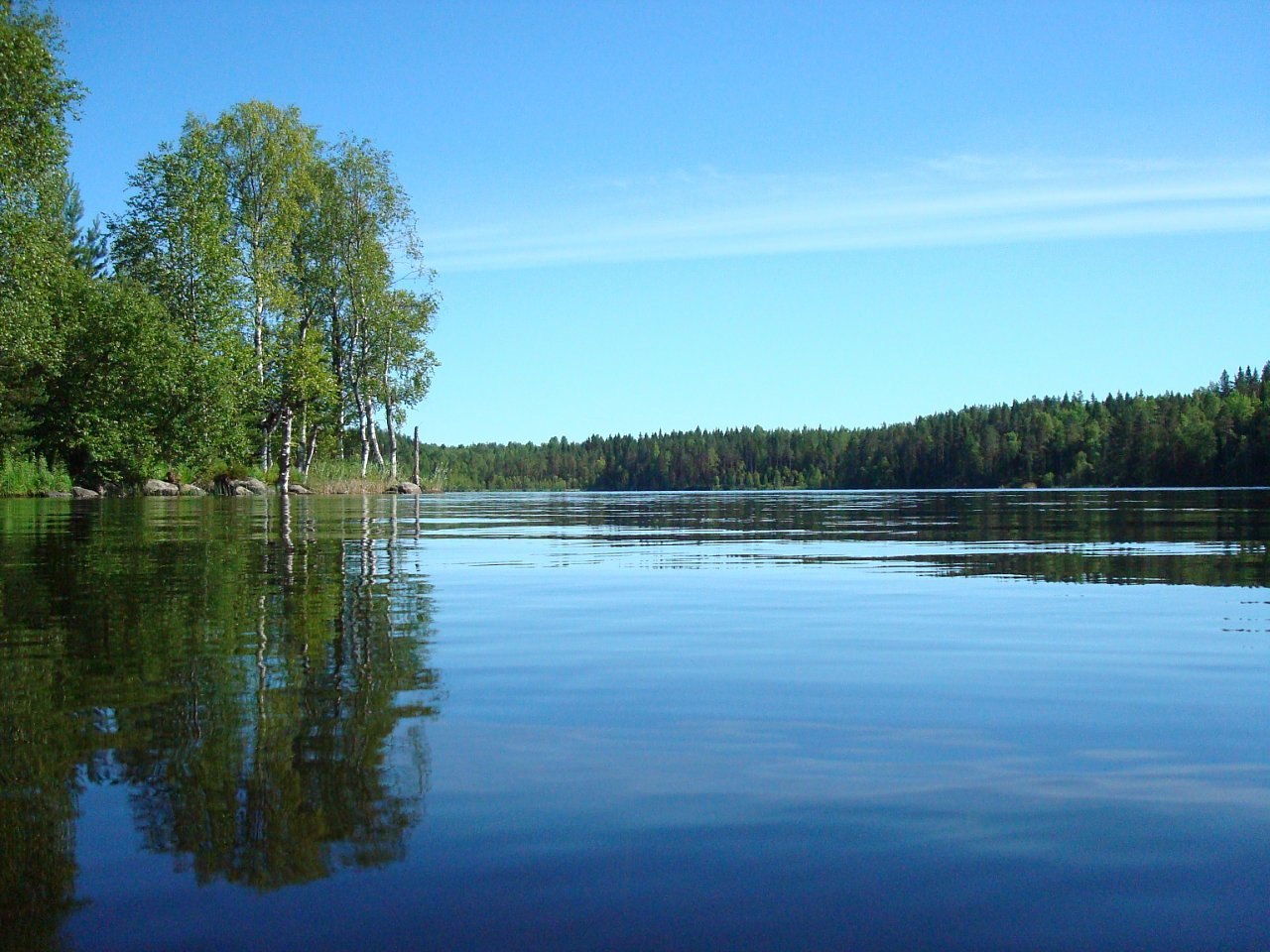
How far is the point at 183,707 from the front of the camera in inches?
166

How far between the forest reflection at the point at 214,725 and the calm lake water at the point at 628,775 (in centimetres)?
2

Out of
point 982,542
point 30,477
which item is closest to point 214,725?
point 982,542

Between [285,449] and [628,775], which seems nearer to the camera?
[628,775]

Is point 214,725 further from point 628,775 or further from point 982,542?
point 982,542

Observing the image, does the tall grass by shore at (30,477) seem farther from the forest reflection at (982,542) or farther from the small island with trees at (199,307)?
the forest reflection at (982,542)

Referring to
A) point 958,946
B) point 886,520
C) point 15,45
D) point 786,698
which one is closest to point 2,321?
point 15,45

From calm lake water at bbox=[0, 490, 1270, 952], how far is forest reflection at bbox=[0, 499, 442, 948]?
0.02m

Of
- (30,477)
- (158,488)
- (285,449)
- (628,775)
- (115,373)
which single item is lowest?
(628,775)

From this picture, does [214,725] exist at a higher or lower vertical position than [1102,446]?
lower

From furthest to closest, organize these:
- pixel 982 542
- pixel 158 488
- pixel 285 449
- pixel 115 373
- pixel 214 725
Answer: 1. pixel 285 449
2. pixel 158 488
3. pixel 115 373
4. pixel 982 542
5. pixel 214 725

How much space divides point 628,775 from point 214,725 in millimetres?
1533

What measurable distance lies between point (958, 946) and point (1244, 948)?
549 millimetres

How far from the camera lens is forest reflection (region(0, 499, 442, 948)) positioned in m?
2.67

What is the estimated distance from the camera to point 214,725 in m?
3.92
